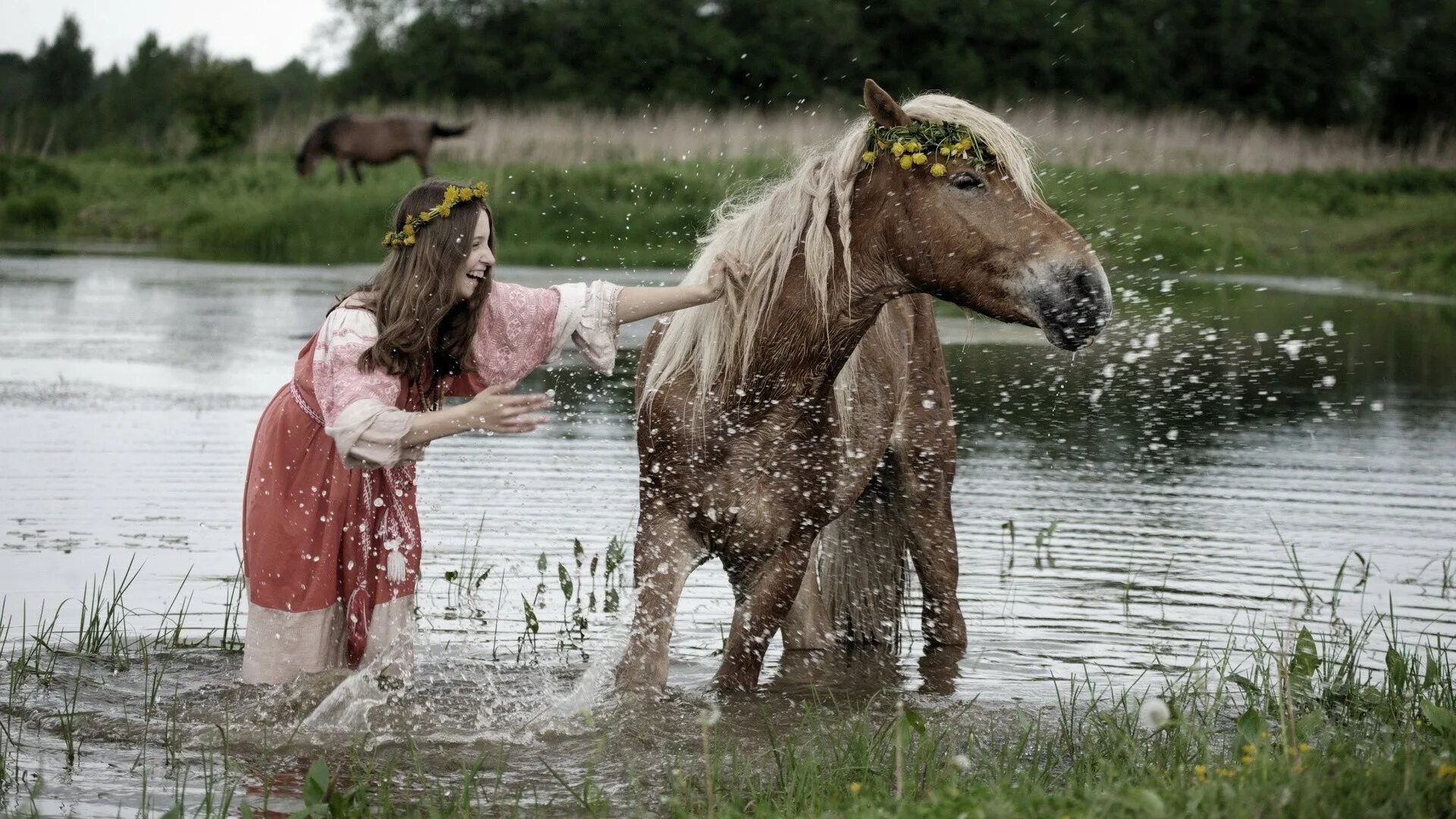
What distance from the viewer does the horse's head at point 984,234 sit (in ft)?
14.5

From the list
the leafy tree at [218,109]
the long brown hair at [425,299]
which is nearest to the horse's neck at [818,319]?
the long brown hair at [425,299]

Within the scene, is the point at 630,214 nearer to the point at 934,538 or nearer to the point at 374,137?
the point at 374,137

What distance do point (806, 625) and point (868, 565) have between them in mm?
330

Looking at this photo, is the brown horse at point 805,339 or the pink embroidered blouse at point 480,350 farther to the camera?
the brown horse at point 805,339

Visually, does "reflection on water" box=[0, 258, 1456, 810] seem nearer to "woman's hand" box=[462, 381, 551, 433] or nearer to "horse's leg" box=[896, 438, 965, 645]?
"horse's leg" box=[896, 438, 965, 645]

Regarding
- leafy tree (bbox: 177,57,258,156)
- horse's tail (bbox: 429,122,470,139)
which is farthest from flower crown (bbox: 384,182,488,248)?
leafy tree (bbox: 177,57,258,156)

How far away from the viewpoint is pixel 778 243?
4828mm

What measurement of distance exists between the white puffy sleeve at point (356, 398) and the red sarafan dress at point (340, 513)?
0.75 feet

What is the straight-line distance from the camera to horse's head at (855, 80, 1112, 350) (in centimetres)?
441

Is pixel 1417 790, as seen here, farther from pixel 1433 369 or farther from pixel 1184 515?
pixel 1433 369

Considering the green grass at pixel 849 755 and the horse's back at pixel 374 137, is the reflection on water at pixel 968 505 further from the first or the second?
the horse's back at pixel 374 137

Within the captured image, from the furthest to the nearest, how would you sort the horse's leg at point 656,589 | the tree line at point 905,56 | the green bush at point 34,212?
1. the tree line at point 905,56
2. the green bush at point 34,212
3. the horse's leg at point 656,589

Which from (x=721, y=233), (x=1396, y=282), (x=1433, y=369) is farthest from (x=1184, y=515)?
(x=1396, y=282)

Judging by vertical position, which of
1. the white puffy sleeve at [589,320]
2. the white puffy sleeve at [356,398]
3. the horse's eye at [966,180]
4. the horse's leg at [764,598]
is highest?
the horse's eye at [966,180]
